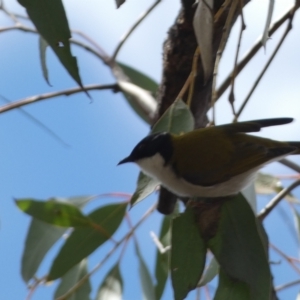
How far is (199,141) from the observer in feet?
3.95

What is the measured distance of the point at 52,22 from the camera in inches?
33.3

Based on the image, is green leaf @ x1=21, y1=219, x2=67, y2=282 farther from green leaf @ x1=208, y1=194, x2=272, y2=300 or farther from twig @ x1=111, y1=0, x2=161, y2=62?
twig @ x1=111, y1=0, x2=161, y2=62

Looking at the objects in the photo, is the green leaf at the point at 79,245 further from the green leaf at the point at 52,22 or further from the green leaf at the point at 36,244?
the green leaf at the point at 52,22

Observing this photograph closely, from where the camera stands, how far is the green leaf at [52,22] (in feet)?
2.65

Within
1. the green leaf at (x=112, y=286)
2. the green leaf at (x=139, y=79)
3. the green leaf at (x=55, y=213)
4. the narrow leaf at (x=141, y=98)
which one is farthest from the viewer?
the green leaf at (x=139, y=79)

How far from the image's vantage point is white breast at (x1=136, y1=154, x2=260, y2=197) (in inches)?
44.6

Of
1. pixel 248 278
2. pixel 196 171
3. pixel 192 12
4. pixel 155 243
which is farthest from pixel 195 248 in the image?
pixel 192 12

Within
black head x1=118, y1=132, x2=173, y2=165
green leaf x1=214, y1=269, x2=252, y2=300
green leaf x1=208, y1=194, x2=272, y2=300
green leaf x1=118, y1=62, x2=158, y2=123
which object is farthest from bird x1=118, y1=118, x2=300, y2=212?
green leaf x1=118, y1=62, x2=158, y2=123

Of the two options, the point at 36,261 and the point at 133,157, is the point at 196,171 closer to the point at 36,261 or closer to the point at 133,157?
the point at 133,157

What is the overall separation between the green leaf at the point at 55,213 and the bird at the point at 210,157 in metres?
0.14

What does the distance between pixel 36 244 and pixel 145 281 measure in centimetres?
27

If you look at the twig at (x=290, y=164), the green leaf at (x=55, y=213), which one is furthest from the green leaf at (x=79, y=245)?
the twig at (x=290, y=164)

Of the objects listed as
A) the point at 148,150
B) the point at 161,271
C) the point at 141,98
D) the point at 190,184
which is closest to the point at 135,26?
the point at 141,98

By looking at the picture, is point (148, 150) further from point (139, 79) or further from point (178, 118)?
point (139, 79)
